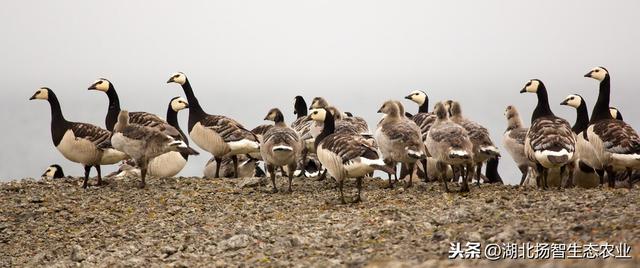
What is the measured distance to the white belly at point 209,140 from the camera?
1852 centimetres

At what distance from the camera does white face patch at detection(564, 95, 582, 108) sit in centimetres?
1777

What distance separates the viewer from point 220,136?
60.6 ft

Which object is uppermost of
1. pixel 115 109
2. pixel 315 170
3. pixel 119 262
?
pixel 115 109

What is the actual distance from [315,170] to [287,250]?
7.90 meters

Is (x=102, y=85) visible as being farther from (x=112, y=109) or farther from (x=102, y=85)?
(x=112, y=109)

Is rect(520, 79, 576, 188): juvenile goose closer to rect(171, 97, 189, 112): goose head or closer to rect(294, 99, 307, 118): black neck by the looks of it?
rect(294, 99, 307, 118): black neck

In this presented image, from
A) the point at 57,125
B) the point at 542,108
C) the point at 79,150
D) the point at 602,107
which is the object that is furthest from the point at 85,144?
the point at 602,107

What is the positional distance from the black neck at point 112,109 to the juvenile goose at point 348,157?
6253mm

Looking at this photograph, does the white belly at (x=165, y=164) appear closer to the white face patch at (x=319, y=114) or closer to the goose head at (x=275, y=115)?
the goose head at (x=275, y=115)

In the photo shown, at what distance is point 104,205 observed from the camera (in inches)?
597

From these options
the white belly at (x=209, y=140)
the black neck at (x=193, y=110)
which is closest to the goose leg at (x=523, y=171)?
the white belly at (x=209, y=140)

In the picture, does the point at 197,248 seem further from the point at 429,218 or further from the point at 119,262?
the point at 429,218

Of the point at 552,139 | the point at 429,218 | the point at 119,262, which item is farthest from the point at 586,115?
the point at 119,262

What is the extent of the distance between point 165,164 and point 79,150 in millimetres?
2466
